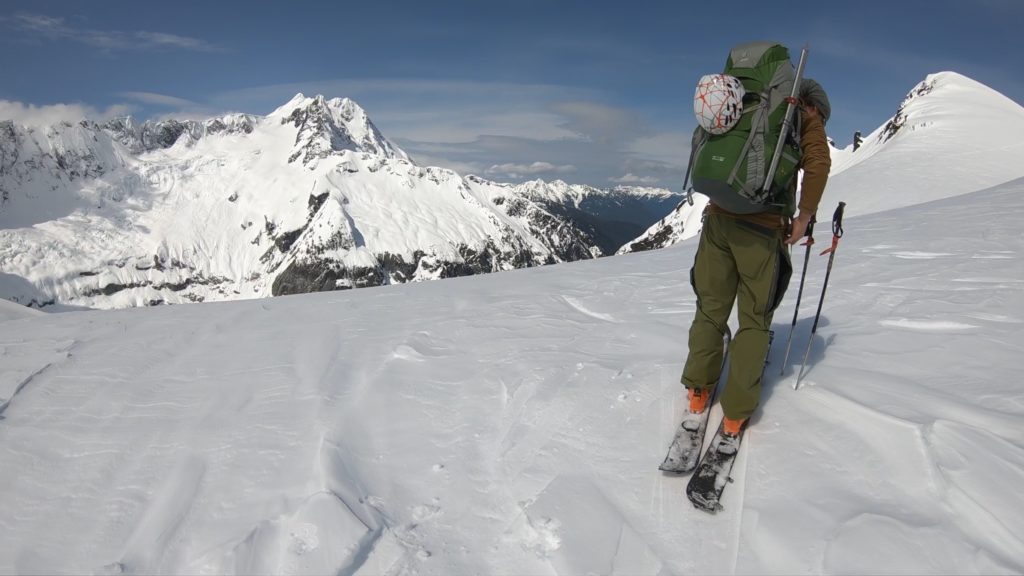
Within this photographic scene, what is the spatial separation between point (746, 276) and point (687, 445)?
1387 millimetres

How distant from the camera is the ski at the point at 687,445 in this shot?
3.87 meters

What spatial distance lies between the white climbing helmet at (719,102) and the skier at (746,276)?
467mm

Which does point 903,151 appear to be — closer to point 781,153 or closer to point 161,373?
point 781,153

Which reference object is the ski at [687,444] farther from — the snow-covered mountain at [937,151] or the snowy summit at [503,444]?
the snow-covered mountain at [937,151]

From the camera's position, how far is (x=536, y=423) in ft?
15.2

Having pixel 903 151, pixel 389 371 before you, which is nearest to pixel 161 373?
pixel 389 371

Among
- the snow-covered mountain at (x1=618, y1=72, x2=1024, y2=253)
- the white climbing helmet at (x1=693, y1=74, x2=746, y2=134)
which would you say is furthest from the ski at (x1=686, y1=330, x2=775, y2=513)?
the snow-covered mountain at (x1=618, y1=72, x2=1024, y2=253)

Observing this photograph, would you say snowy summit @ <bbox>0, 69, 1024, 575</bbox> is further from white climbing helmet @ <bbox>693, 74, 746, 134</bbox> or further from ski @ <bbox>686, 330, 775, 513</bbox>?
white climbing helmet @ <bbox>693, 74, 746, 134</bbox>

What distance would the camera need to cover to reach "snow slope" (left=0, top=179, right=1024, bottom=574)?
3211mm

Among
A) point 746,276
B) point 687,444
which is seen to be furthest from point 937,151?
point 687,444

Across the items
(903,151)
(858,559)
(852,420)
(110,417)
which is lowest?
(110,417)

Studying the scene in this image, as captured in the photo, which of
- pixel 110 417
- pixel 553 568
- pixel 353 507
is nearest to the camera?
pixel 553 568

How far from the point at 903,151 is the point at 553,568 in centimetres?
4651

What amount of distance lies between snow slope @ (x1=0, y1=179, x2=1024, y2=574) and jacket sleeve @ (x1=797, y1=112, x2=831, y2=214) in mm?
1632
